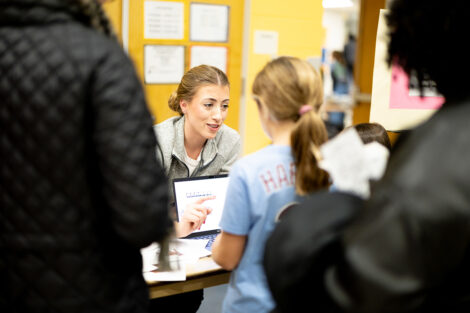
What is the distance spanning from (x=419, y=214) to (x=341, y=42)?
15.2 metres

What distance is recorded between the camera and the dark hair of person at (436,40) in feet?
2.42

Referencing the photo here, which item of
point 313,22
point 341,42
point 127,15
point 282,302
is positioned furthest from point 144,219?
point 341,42

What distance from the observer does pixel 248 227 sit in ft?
4.38

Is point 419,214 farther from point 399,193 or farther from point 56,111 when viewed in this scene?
point 56,111

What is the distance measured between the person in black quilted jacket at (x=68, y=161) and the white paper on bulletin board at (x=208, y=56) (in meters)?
2.96

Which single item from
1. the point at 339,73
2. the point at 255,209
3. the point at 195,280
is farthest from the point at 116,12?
the point at 339,73

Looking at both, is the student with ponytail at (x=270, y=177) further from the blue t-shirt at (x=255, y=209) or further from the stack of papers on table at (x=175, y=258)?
the stack of papers on table at (x=175, y=258)

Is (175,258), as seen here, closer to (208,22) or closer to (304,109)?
(304,109)

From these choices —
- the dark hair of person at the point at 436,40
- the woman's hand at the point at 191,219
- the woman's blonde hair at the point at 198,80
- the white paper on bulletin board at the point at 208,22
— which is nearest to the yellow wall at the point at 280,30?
the white paper on bulletin board at the point at 208,22

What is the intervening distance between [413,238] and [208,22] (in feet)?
11.7

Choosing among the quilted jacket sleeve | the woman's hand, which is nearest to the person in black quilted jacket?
the quilted jacket sleeve

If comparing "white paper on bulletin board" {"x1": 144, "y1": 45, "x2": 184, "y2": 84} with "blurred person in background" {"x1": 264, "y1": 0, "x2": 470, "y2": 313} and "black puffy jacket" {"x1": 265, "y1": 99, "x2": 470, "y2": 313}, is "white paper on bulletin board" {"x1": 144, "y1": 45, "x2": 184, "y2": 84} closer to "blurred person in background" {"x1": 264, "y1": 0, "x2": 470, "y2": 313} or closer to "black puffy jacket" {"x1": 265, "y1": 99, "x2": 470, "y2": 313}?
"blurred person in background" {"x1": 264, "y1": 0, "x2": 470, "y2": 313}

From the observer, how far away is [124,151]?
93 centimetres

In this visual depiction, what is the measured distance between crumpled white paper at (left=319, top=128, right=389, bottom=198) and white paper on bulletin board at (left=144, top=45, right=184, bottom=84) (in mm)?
3024
